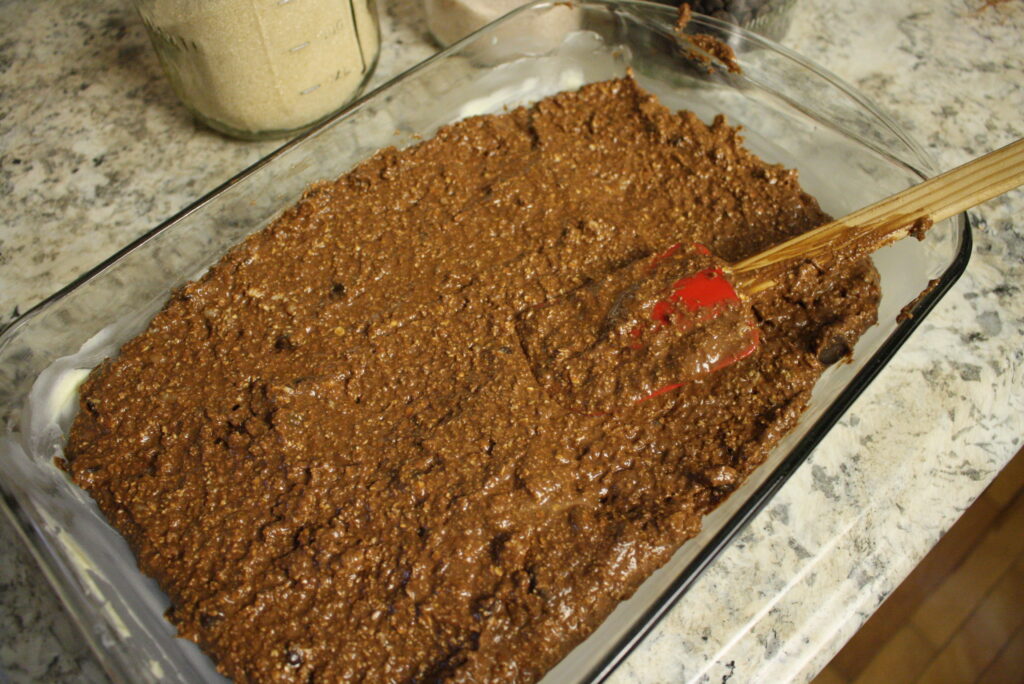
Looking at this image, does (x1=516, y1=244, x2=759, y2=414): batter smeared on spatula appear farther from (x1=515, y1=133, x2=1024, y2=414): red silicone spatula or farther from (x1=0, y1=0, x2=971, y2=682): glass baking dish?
(x1=0, y1=0, x2=971, y2=682): glass baking dish

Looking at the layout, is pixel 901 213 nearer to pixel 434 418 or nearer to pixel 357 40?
pixel 434 418

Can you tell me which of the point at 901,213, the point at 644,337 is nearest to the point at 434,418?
the point at 644,337

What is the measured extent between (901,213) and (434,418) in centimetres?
82

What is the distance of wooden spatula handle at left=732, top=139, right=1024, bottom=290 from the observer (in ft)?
3.78

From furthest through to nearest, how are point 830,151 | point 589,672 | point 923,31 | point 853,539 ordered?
1. point 923,31
2. point 830,151
3. point 853,539
4. point 589,672

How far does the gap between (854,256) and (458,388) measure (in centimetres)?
70

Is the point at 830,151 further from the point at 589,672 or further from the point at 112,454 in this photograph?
the point at 112,454

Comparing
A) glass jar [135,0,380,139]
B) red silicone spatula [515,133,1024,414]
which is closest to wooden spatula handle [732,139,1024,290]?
red silicone spatula [515,133,1024,414]

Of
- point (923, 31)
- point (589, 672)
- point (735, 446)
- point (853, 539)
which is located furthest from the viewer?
point (923, 31)

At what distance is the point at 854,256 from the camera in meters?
1.27

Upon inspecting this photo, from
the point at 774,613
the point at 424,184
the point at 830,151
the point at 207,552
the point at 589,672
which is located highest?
the point at 424,184

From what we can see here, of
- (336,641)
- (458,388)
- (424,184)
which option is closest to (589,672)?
(336,641)

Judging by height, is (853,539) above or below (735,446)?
below

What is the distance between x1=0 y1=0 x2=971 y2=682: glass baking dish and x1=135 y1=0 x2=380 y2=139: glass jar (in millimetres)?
133
